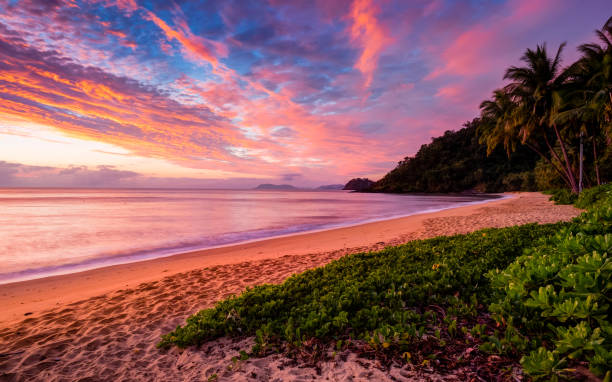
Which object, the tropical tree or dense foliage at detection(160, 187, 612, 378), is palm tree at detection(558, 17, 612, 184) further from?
dense foliage at detection(160, 187, 612, 378)

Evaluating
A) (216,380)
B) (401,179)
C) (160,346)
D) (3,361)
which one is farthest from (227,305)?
(401,179)

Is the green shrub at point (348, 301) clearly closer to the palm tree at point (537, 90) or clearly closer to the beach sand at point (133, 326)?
the beach sand at point (133, 326)

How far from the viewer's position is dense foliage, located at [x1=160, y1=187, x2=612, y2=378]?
2.04 m

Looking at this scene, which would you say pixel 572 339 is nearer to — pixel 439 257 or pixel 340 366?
pixel 340 366

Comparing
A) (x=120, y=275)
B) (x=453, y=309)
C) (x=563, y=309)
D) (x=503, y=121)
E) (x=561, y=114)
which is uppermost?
(x=503, y=121)

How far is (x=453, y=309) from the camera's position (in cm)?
317

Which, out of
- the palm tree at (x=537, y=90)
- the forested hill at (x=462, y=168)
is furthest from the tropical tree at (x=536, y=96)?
the forested hill at (x=462, y=168)

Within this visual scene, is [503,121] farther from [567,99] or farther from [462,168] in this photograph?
[462,168]

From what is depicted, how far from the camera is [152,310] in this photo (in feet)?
14.9

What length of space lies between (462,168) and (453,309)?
277ft

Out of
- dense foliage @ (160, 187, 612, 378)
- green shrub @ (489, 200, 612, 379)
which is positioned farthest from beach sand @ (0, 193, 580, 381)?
green shrub @ (489, 200, 612, 379)

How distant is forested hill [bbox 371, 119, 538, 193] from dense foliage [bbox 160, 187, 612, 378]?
64841 millimetres

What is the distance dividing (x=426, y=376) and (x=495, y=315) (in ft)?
3.58

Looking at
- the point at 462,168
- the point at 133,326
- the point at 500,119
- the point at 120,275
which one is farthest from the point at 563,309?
the point at 462,168
